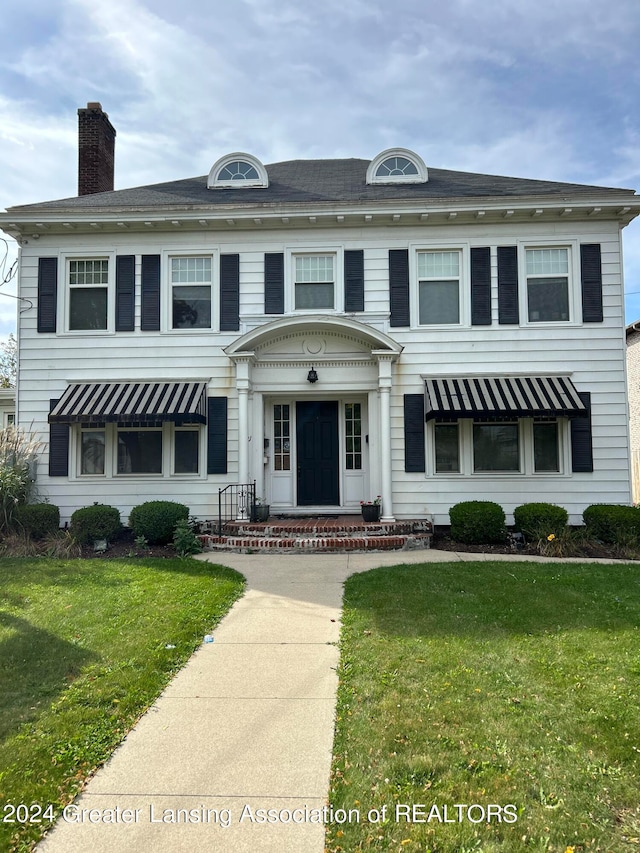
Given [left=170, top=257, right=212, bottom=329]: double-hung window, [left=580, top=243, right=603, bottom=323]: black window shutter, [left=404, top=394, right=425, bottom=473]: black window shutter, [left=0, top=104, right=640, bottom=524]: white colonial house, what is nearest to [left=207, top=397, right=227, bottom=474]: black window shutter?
[left=0, top=104, right=640, bottom=524]: white colonial house

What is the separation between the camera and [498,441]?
430 inches

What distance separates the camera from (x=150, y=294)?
11.3 metres

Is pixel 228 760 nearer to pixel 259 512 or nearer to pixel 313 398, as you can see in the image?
pixel 259 512

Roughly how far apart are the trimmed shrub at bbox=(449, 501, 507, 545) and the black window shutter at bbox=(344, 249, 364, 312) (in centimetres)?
457

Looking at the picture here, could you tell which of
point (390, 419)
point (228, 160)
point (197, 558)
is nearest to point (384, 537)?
point (390, 419)

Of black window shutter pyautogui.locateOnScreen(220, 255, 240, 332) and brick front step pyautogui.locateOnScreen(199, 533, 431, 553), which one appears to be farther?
black window shutter pyautogui.locateOnScreen(220, 255, 240, 332)

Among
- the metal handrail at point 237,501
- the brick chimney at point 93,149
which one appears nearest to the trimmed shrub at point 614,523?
the metal handrail at point 237,501

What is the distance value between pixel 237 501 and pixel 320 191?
23.0ft

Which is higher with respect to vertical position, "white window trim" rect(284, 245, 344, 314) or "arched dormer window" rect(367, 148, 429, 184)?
"arched dormer window" rect(367, 148, 429, 184)

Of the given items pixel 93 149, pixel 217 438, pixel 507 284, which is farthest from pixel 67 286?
pixel 507 284

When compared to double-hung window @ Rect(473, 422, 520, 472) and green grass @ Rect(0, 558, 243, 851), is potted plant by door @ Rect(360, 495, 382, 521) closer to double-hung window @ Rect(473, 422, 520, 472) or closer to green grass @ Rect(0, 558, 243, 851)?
double-hung window @ Rect(473, 422, 520, 472)

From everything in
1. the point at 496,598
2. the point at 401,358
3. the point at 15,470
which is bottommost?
the point at 496,598

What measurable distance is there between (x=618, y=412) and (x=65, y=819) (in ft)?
36.2

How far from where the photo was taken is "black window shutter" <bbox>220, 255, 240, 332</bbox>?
1116cm
